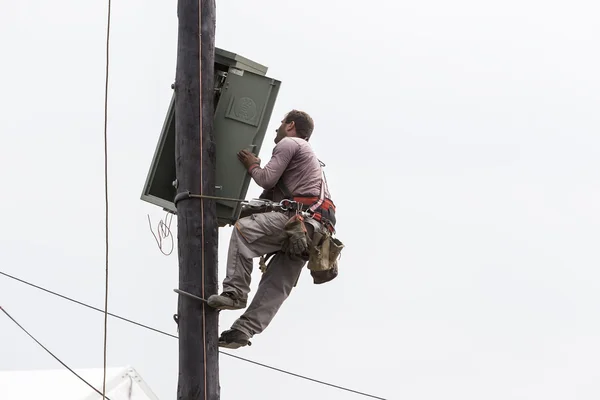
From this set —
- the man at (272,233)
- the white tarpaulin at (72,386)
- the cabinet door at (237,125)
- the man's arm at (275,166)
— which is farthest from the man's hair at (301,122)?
the white tarpaulin at (72,386)

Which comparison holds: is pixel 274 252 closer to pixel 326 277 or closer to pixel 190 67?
pixel 326 277

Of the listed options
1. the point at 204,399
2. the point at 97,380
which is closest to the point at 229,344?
the point at 204,399

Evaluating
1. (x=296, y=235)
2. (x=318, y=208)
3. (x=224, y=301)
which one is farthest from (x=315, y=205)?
(x=224, y=301)

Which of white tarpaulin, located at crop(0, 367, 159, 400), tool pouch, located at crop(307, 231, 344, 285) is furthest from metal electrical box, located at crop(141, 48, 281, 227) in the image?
white tarpaulin, located at crop(0, 367, 159, 400)

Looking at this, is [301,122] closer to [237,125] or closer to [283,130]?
[283,130]

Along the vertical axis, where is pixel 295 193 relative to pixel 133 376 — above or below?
below

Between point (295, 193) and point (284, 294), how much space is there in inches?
28.2

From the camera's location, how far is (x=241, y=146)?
297 inches

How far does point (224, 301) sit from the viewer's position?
7.09 m

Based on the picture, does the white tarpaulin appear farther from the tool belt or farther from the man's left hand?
the man's left hand

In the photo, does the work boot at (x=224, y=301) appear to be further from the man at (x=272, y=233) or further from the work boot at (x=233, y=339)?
the work boot at (x=233, y=339)

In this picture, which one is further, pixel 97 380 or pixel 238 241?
pixel 97 380

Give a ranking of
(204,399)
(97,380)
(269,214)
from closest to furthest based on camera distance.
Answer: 1. (204,399)
2. (269,214)
3. (97,380)

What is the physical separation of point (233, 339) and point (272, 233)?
763 mm
